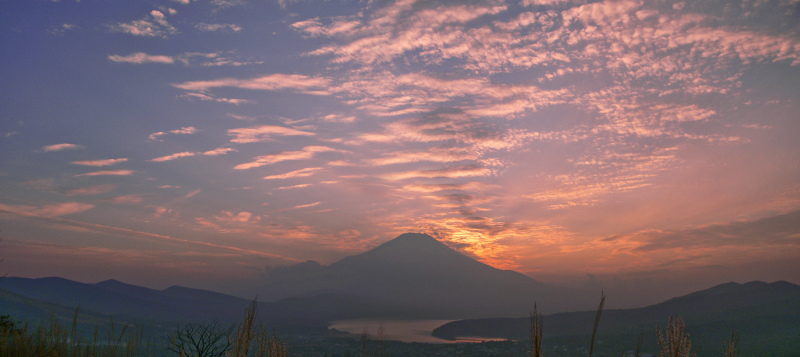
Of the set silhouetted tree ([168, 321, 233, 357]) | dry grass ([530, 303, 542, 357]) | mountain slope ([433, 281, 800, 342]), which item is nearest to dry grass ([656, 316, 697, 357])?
dry grass ([530, 303, 542, 357])

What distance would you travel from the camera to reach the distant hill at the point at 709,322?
6862 centimetres

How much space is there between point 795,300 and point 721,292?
30.9m

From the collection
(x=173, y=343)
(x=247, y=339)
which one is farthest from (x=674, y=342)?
(x=173, y=343)

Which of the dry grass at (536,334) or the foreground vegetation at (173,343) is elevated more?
the dry grass at (536,334)

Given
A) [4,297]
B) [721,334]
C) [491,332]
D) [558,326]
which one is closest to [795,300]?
[721,334]

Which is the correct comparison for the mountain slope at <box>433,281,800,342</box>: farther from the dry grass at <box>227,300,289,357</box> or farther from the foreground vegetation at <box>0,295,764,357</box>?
the dry grass at <box>227,300,289,357</box>

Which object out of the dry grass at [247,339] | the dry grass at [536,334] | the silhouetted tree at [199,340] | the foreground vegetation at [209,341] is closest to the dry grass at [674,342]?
the foreground vegetation at [209,341]

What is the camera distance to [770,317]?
81750 mm

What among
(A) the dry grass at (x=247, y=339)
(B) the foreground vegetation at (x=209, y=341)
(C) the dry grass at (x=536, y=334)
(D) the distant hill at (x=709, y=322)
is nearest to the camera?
(C) the dry grass at (x=536, y=334)

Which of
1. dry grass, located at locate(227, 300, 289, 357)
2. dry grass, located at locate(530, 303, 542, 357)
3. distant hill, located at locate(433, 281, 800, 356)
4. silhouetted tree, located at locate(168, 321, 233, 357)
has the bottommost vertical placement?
distant hill, located at locate(433, 281, 800, 356)

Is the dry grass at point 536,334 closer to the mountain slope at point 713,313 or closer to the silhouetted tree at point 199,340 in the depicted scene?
the silhouetted tree at point 199,340

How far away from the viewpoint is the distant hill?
68625 mm

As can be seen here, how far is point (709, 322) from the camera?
8500 cm

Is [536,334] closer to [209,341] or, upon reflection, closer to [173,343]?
[173,343]
